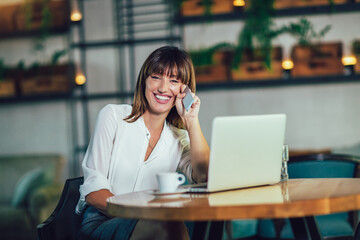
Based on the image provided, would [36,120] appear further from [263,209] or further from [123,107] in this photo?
[263,209]

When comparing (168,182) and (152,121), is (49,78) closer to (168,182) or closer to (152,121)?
(152,121)

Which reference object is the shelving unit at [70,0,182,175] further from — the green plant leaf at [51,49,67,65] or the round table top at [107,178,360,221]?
the round table top at [107,178,360,221]

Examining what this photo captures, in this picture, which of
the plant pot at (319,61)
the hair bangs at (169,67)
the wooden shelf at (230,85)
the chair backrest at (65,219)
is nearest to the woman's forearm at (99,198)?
the chair backrest at (65,219)

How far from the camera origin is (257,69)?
4.27 meters

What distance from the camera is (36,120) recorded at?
4605 millimetres

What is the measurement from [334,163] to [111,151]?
4.11 ft

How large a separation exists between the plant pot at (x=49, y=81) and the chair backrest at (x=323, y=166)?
105 inches

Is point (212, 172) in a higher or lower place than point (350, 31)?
lower

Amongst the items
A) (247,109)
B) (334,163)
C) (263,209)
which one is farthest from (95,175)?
(247,109)

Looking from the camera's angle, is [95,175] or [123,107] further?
[123,107]

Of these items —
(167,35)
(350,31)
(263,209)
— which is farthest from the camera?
(167,35)

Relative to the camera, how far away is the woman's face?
1940 mm

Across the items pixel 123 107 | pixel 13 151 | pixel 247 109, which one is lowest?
pixel 13 151

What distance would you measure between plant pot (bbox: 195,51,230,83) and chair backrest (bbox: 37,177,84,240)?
2.58 metres
